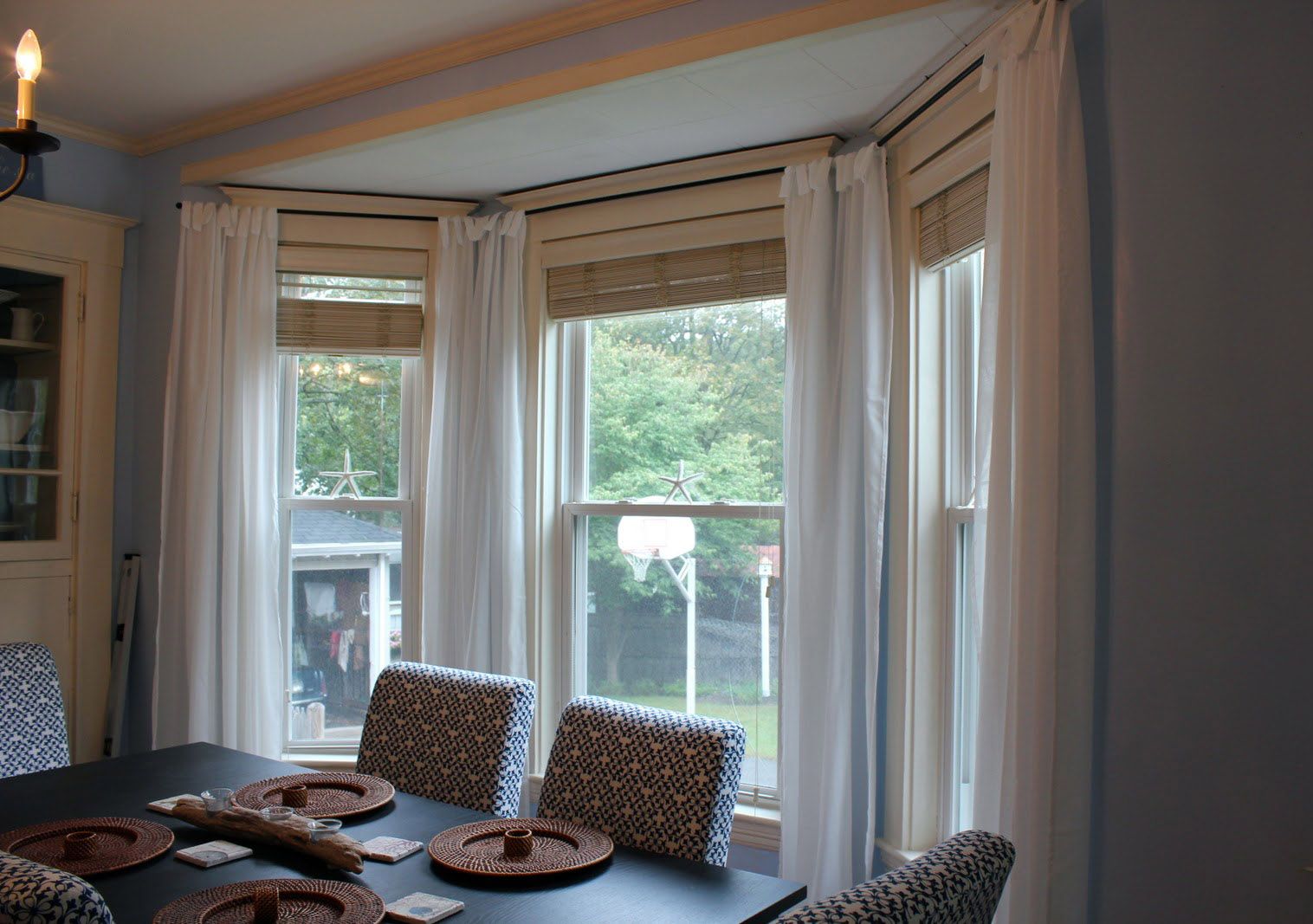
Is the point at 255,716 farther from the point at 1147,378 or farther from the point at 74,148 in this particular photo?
the point at 1147,378

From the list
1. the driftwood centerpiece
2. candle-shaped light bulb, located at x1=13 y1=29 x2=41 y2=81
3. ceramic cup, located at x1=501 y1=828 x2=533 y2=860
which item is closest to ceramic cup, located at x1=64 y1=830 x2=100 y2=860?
the driftwood centerpiece

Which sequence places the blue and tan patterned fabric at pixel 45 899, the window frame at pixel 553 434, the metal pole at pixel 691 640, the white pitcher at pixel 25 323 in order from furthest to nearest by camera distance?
the white pitcher at pixel 25 323 → the window frame at pixel 553 434 → the metal pole at pixel 691 640 → the blue and tan patterned fabric at pixel 45 899

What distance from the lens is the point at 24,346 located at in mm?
3502

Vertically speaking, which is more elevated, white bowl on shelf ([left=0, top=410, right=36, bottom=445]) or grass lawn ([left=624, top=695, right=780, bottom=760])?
white bowl on shelf ([left=0, top=410, right=36, bottom=445])

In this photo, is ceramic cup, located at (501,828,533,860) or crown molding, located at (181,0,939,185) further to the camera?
crown molding, located at (181,0,939,185)

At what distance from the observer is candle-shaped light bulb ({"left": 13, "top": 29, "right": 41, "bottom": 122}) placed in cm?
140

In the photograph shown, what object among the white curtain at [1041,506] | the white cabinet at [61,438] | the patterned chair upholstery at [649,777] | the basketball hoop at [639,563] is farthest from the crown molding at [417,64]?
the patterned chair upholstery at [649,777]

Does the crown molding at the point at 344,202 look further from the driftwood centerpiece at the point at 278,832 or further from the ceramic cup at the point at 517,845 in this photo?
the ceramic cup at the point at 517,845

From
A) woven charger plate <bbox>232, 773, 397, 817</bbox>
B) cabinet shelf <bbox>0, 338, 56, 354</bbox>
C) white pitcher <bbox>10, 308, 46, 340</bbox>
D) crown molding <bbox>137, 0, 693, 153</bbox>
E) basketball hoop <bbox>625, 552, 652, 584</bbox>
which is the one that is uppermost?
crown molding <bbox>137, 0, 693, 153</bbox>

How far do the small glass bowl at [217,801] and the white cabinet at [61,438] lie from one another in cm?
199

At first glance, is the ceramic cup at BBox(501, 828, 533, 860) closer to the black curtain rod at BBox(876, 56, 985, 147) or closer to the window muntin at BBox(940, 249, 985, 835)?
the window muntin at BBox(940, 249, 985, 835)

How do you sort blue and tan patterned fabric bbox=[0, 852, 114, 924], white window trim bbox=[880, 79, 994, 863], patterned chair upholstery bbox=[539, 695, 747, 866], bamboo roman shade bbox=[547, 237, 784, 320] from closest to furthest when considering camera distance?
1. blue and tan patterned fabric bbox=[0, 852, 114, 924]
2. patterned chair upholstery bbox=[539, 695, 747, 866]
3. white window trim bbox=[880, 79, 994, 863]
4. bamboo roman shade bbox=[547, 237, 784, 320]

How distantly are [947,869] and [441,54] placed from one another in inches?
103

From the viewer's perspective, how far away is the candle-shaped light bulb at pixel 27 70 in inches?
55.1
